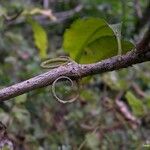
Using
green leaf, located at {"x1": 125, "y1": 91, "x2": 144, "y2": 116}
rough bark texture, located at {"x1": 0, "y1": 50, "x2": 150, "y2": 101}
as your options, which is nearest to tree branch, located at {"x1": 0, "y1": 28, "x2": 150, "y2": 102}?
rough bark texture, located at {"x1": 0, "y1": 50, "x2": 150, "y2": 101}

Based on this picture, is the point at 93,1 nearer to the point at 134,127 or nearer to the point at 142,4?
the point at 142,4

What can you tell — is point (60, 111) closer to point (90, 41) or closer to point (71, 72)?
point (90, 41)

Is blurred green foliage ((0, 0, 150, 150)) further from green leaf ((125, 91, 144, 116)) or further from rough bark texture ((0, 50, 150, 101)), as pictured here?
rough bark texture ((0, 50, 150, 101))

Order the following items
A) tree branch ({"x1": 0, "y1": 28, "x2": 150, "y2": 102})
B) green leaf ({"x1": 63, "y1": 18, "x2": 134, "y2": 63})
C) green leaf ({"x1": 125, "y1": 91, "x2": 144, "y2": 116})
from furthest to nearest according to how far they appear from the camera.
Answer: green leaf ({"x1": 125, "y1": 91, "x2": 144, "y2": 116})
green leaf ({"x1": 63, "y1": 18, "x2": 134, "y2": 63})
tree branch ({"x1": 0, "y1": 28, "x2": 150, "y2": 102})

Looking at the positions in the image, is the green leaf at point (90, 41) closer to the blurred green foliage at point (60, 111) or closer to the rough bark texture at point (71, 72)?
the rough bark texture at point (71, 72)

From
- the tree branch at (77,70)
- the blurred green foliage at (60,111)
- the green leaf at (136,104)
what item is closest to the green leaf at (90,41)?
the tree branch at (77,70)

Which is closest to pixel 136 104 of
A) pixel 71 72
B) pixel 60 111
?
pixel 60 111
